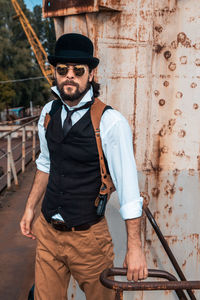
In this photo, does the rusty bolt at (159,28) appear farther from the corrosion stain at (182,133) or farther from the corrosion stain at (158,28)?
the corrosion stain at (182,133)

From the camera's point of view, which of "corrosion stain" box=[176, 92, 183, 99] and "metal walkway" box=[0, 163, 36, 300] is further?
"metal walkway" box=[0, 163, 36, 300]

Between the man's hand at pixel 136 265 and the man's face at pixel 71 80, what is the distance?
81cm

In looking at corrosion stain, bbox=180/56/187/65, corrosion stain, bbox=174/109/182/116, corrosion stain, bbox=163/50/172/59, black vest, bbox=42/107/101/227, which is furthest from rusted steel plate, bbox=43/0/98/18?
corrosion stain, bbox=174/109/182/116

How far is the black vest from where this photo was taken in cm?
165

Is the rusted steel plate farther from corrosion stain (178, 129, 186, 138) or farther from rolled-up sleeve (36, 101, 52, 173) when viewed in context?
corrosion stain (178, 129, 186, 138)

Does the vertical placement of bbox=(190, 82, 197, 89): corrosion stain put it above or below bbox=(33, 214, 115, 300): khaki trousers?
above

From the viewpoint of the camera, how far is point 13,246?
145 inches

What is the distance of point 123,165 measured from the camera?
5.00 ft

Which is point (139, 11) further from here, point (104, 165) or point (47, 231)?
point (47, 231)

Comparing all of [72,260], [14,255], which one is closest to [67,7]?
[72,260]

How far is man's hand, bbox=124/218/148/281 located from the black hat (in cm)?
83

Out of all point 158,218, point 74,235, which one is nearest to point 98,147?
point 74,235

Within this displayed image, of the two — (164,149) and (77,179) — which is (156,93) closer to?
(164,149)

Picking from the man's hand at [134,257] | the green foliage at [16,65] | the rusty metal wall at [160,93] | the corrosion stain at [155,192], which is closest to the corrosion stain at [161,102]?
the rusty metal wall at [160,93]
